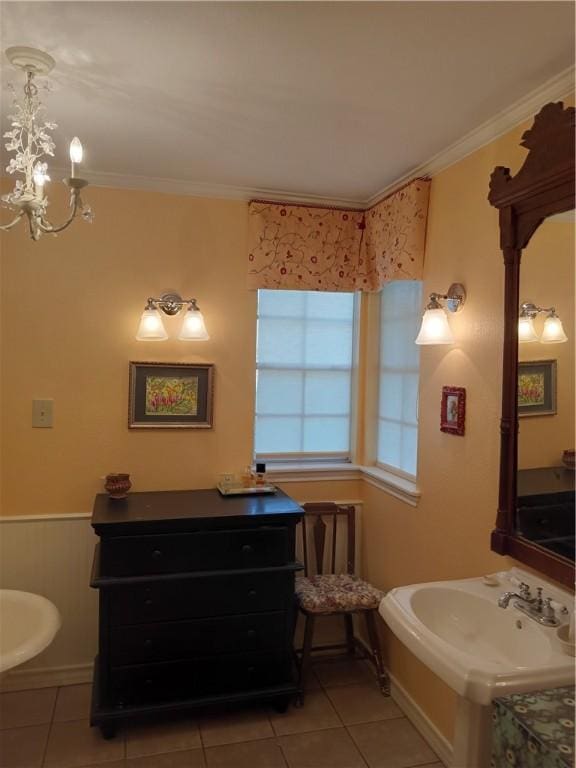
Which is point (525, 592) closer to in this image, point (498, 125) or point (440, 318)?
point (440, 318)

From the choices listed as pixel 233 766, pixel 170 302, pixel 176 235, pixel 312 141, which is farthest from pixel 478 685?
pixel 176 235

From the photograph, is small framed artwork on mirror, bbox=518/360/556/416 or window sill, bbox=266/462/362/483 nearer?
small framed artwork on mirror, bbox=518/360/556/416

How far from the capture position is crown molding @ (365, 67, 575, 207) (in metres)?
1.83

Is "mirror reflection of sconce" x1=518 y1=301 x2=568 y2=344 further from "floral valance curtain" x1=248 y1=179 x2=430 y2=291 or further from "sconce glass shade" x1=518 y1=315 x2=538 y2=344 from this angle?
"floral valance curtain" x1=248 y1=179 x2=430 y2=291

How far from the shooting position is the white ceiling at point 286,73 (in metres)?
1.51

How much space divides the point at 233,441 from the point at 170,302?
0.79 m

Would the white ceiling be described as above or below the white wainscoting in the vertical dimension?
above

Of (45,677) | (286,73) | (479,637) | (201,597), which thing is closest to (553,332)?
(479,637)

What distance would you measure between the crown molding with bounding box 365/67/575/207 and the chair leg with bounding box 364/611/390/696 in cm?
211

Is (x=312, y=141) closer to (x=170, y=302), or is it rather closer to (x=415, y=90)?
(x=415, y=90)

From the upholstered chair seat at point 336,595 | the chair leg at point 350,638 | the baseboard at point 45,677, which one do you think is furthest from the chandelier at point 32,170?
the chair leg at point 350,638

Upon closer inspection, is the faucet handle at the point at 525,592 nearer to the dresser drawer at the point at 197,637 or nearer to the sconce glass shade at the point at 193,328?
the dresser drawer at the point at 197,637

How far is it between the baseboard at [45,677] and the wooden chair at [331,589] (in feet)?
3.57

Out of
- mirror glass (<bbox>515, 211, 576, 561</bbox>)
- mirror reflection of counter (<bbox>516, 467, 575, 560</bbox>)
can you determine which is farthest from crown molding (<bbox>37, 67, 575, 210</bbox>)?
mirror reflection of counter (<bbox>516, 467, 575, 560</bbox>)
